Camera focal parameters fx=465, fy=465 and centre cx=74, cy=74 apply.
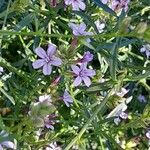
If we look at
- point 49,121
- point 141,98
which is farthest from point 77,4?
point 141,98

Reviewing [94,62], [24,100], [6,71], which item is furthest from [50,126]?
[94,62]

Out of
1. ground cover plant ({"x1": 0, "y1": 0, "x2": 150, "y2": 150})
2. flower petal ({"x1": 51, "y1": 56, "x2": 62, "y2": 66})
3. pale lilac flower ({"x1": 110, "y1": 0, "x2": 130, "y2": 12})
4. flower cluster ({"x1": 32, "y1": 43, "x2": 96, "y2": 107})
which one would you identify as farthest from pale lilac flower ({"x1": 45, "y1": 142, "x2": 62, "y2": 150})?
pale lilac flower ({"x1": 110, "y1": 0, "x2": 130, "y2": 12})

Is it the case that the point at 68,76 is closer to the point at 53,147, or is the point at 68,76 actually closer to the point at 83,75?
the point at 83,75

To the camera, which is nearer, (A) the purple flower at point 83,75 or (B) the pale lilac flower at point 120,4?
(A) the purple flower at point 83,75

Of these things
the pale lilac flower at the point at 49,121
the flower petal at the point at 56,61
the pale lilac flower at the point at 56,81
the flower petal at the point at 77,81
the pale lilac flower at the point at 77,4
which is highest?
the pale lilac flower at the point at 77,4

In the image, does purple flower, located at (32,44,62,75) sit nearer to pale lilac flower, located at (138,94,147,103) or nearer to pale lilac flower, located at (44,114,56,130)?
pale lilac flower, located at (44,114,56,130)

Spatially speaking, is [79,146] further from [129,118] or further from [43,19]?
[43,19]

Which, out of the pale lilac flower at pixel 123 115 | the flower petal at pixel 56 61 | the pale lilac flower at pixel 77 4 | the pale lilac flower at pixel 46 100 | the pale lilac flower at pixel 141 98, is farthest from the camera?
the pale lilac flower at pixel 141 98

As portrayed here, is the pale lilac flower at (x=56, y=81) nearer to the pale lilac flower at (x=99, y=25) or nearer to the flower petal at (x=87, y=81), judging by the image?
the flower petal at (x=87, y=81)

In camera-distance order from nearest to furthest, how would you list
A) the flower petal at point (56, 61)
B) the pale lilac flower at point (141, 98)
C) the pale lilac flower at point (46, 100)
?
the pale lilac flower at point (46, 100) → the flower petal at point (56, 61) → the pale lilac flower at point (141, 98)

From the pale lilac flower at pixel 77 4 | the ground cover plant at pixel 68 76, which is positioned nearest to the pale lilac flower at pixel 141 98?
the ground cover plant at pixel 68 76
